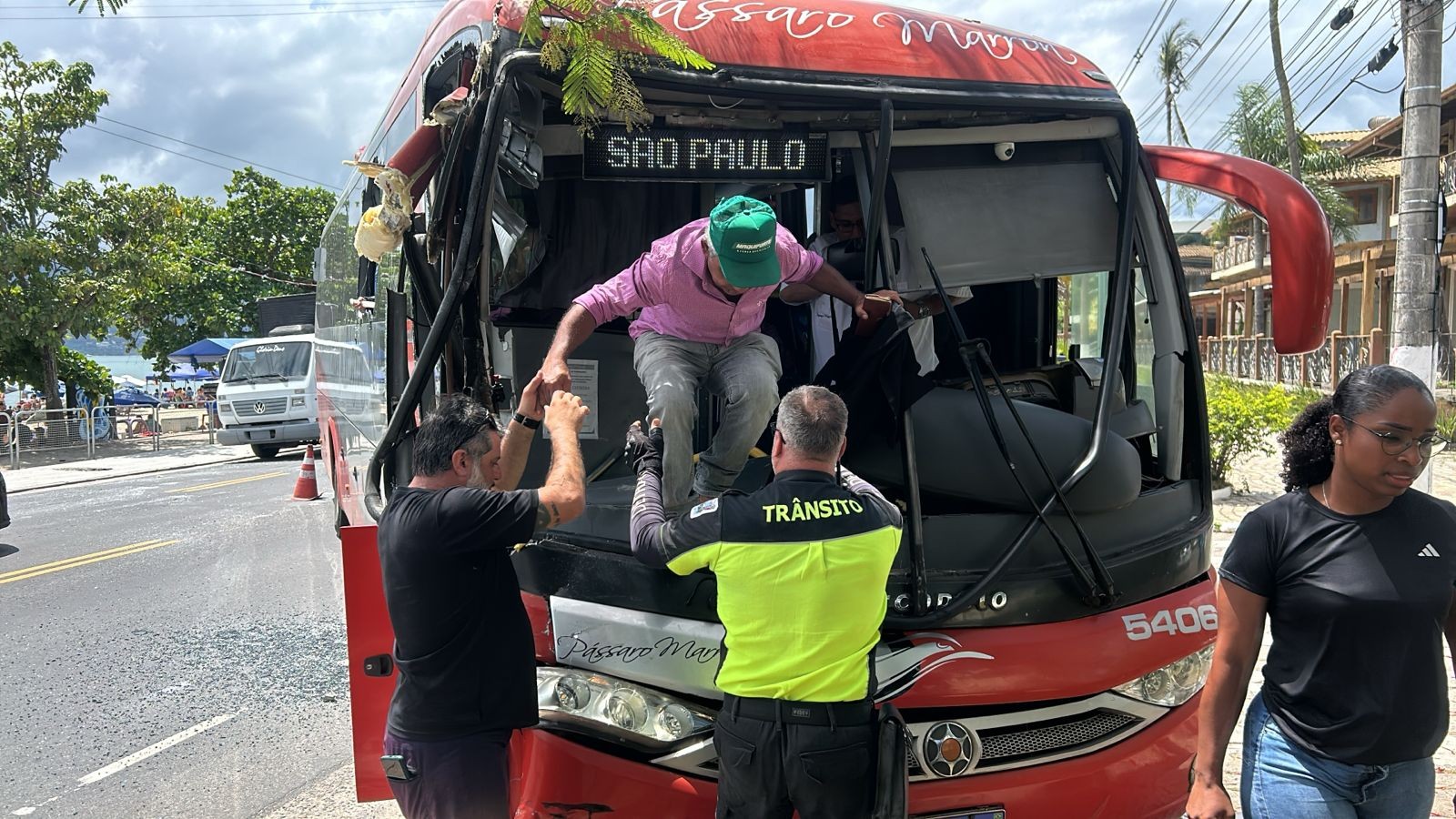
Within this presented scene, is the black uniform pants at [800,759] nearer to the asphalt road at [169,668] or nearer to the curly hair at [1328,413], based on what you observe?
the curly hair at [1328,413]

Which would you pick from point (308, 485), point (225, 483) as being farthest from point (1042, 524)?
point (225, 483)

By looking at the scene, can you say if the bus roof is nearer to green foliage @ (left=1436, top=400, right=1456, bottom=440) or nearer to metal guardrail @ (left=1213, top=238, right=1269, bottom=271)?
green foliage @ (left=1436, top=400, right=1456, bottom=440)

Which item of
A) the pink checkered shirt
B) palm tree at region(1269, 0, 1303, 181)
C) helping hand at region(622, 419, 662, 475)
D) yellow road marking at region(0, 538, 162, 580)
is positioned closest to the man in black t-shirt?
helping hand at region(622, 419, 662, 475)

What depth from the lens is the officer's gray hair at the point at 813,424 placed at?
2.49m

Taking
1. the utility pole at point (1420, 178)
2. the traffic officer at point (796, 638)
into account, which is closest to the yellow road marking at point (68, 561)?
the traffic officer at point (796, 638)

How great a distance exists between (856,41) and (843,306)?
1001mm

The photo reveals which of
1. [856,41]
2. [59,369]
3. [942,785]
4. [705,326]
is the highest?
[856,41]

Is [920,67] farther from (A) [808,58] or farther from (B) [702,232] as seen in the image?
(B) [702,232]

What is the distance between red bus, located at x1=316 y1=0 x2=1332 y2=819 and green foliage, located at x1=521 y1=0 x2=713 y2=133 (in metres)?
0.08

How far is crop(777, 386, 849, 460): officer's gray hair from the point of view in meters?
2.49

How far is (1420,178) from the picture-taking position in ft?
24.9

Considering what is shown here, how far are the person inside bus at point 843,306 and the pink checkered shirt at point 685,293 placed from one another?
0.23 m

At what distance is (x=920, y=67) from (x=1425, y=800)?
2.42 m

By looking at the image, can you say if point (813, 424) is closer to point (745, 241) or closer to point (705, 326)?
point (745, 241)
